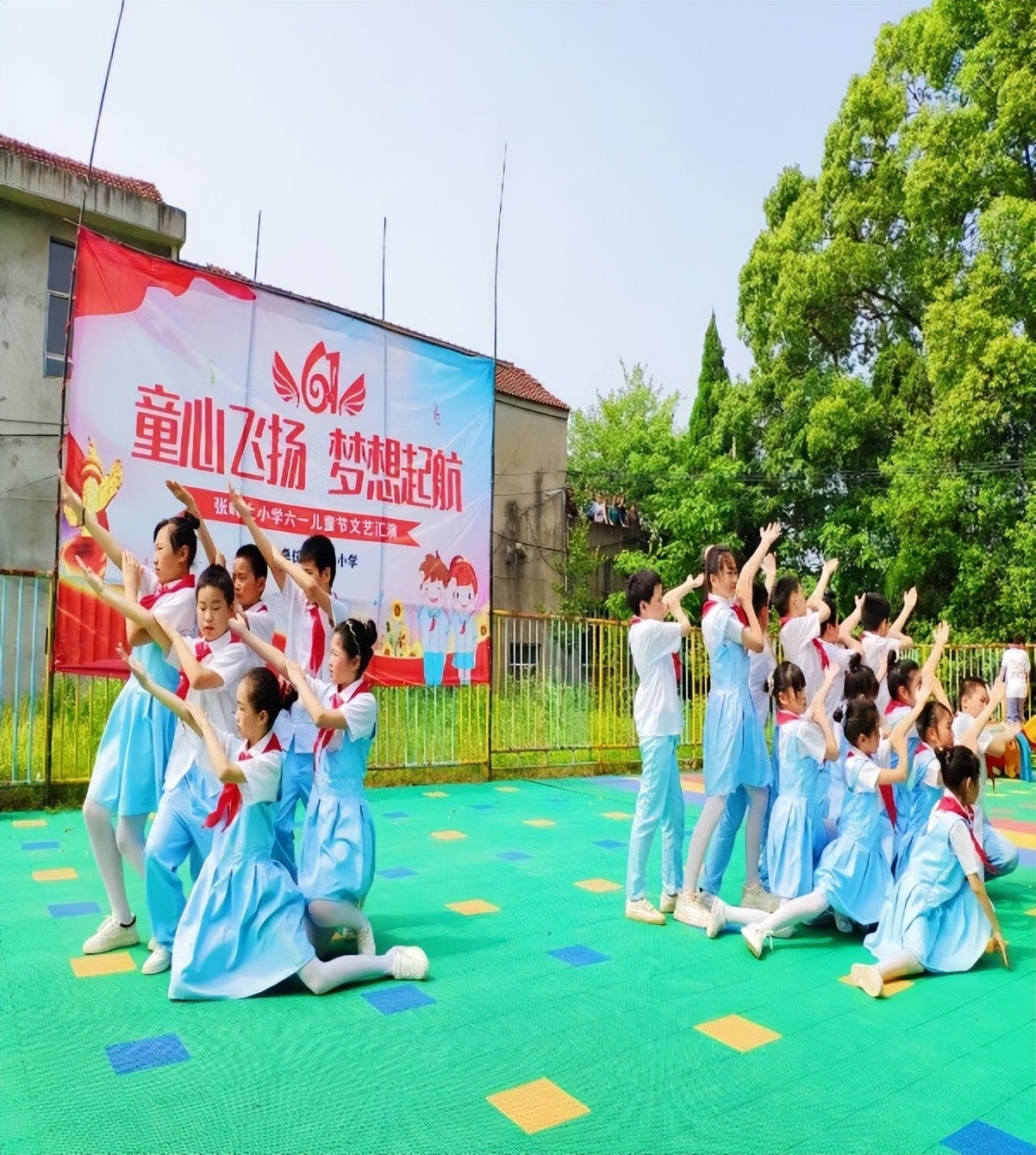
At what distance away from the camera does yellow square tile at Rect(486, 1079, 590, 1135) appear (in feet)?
7.03

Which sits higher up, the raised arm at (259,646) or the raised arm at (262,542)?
the raised arm at (262,542)

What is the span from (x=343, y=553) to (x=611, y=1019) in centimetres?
456

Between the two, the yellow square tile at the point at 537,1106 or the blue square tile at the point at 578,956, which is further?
the blue square tile at the point at 578,956

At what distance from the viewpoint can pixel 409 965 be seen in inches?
120

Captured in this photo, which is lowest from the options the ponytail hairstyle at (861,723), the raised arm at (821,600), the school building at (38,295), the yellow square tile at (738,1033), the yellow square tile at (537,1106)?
the yellow square tile at (738,1033)

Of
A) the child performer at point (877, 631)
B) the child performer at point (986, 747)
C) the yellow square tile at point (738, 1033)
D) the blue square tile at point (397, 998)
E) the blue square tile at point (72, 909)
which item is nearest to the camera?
the yellow square tile at point (738, 1033)

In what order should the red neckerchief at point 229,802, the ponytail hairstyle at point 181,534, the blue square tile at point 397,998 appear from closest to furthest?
the blue square tile at point 397,998
the red neckerchief at point 229,802
the ponytail hairstyle at point 181,534

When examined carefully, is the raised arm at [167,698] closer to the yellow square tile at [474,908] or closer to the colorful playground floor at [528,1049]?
the colorful playground floor at [528,1049]

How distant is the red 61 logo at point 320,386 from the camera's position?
6.62 m

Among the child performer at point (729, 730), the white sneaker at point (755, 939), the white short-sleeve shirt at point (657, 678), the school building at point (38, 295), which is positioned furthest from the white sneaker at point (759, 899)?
the school building at point (38, 295)

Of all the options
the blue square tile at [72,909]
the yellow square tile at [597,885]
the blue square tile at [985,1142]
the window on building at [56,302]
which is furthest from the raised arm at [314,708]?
the window on building at [56,302]

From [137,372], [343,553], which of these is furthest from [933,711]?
[137,372]

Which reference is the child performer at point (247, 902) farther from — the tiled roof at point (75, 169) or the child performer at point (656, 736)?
the tiled roof at point (75, 169)

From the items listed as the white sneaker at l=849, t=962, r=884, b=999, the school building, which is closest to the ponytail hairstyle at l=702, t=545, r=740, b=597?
the white sneaker at l=849, t=962, r=884, b=999
